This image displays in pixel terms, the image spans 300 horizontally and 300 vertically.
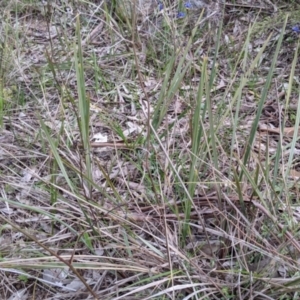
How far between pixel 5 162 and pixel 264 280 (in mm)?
1051

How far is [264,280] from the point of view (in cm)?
128

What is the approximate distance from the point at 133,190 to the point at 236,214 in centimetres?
42

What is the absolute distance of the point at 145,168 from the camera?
176cm

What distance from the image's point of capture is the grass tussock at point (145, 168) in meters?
1.35

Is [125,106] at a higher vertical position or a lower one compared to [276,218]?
lower

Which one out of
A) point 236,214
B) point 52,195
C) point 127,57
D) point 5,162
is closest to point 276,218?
point 236,214

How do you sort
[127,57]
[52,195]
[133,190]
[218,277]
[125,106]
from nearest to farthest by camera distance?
[218,277]
[52,195]
[133,190]
[125,106]
[127,57]

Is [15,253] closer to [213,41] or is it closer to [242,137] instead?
[242,137]

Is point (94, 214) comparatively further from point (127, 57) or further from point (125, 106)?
point (127, 57)

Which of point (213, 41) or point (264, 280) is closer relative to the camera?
point (264, 280)

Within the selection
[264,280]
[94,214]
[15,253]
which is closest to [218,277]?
[264,280]

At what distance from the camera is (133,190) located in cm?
175

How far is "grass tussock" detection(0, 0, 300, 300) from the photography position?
4.44ft

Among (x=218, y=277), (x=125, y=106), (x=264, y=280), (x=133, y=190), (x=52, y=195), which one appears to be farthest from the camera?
(x=125, y=106)
